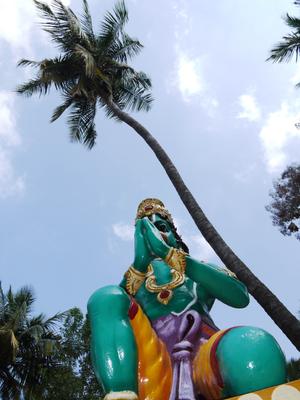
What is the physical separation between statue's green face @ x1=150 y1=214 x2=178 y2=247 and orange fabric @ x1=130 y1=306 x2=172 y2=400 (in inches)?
38.6

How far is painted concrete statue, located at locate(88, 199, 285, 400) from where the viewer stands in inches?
106

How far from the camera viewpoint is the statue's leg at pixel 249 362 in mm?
2582

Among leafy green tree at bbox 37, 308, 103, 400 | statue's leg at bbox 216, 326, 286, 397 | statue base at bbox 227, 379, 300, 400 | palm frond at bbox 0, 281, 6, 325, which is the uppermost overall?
palm frond at bbox 0, 281, 6, 325

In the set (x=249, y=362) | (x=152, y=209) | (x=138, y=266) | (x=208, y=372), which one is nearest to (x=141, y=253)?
(x=138, y=266)

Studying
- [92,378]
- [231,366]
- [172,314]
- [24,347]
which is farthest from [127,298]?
[24,347]

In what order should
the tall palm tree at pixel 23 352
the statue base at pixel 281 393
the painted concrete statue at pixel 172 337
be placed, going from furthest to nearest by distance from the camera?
the tall palm tree at pixel 23 352 < the painted concrete statue at pixel 172 337 < the statue base at pixel 281 393

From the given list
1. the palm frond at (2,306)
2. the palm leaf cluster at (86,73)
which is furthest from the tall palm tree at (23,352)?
the palm leaf cluster at (86,73)

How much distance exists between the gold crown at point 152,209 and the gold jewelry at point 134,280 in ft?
2.42

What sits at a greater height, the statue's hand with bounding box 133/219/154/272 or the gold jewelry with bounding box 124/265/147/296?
the statue's hand with bounding box 133/219/154/272

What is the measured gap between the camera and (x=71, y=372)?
13.4 metres

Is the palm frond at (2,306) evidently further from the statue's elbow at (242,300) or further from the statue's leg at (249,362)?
the statue's leg at (249,362)

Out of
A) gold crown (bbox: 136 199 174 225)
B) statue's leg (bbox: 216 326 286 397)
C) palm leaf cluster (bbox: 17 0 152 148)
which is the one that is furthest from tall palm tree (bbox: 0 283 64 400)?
statue's leg (bbox: 216 326 286 397)

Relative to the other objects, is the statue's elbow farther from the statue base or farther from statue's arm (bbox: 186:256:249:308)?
the statue base

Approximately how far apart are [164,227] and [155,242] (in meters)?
0.73
